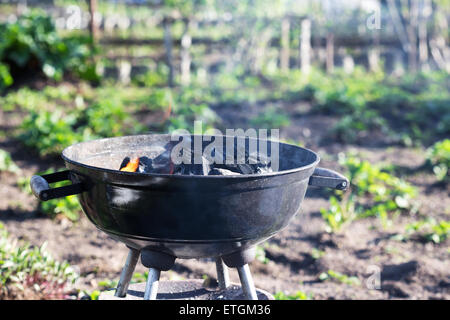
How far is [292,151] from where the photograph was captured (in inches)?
97.7

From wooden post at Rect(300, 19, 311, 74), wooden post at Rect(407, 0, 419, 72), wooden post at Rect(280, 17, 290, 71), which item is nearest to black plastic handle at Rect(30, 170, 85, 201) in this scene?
wooden post at Rect(280, 17, 290, 71)

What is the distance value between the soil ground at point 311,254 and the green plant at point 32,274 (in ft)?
0.84

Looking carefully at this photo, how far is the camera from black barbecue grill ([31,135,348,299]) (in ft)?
5.75

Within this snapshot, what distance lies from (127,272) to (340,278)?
1697mm

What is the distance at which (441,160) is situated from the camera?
5340mm

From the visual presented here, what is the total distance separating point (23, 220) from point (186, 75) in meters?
6.11

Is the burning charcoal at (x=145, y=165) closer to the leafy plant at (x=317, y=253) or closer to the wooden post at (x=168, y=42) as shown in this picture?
the leafy plant at (x=317, y=253)

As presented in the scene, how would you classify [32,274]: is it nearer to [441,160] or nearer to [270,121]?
[441,160]

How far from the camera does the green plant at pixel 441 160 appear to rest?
16.9 ft

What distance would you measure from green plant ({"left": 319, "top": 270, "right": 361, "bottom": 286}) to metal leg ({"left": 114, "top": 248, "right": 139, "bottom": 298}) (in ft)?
5.15

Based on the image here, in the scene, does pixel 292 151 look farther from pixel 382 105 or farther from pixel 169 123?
pixel 382 105

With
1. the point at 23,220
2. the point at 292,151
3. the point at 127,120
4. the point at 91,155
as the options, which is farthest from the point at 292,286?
the point at 127,120

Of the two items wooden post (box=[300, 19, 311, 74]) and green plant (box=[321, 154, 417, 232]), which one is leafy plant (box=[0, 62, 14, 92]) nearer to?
green plant (box=[321, 154, 417, 232])
